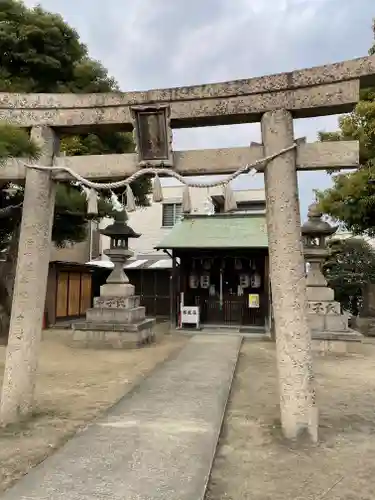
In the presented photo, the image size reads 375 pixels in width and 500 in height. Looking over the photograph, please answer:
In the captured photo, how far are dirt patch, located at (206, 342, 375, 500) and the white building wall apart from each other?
17633 millimetres

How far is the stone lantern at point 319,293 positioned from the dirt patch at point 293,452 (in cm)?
457

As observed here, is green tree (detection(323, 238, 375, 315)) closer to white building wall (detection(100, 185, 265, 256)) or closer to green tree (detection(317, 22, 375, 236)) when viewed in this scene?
green tree (detection(317, 22, 375, 236))

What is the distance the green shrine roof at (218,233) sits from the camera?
15828mm

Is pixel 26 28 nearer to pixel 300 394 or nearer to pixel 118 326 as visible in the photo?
pixel 118 326

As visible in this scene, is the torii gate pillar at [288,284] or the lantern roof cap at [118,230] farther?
the lantern roof cap at [118,230]

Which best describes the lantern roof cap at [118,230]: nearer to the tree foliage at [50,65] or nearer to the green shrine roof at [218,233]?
the tree foliage at [50,65]

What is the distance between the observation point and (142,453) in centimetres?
406

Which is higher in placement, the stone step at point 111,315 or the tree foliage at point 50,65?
the tree foliage at point 50,65

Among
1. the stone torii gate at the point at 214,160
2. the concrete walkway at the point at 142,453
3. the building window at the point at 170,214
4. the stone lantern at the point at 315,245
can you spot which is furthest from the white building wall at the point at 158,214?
the stone torii gate at the point at 214,160

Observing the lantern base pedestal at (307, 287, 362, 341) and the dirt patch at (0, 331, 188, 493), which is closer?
the dirt patch at (0, 331, 188, 493)

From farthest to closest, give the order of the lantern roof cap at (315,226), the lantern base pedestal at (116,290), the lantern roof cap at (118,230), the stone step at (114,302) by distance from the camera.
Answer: the lantern roof cap at (118,230)
the lantern roof cap at (315,226)
the lantern base pedestal at (116,290)
the stone step at (114,302)

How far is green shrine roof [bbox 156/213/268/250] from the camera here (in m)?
15.8

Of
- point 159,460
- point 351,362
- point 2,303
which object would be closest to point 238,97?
point 159,460

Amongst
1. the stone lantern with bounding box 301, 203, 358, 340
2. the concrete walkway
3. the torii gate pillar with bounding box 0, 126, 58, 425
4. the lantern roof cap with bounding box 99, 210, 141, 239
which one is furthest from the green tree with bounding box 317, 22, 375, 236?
the torii gate pillar with bounding box 0, 126, 58, 425
